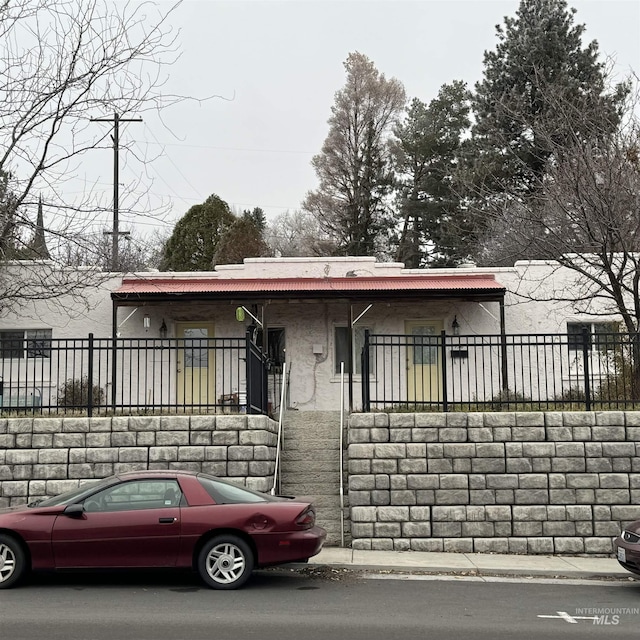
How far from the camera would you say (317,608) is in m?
8.41

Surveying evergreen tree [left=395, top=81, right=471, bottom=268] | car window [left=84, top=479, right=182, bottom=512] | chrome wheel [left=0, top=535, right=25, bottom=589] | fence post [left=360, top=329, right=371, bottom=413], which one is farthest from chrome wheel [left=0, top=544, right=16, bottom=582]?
evergreen tree [left=395, top=81, right=471, bottom=268]

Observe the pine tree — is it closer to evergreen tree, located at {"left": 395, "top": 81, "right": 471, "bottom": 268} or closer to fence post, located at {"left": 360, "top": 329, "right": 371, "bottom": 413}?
evergreen tree, located at {"left": 395, "top": 81, "right": 471, "bottom": 268}

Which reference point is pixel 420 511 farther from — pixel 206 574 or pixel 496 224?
pixel 496 224

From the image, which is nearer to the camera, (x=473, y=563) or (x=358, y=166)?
(x=473, y=563)

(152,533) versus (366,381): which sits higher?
(366,381)

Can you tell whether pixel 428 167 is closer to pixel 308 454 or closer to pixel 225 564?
pixel 308 454

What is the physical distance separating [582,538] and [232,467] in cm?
523

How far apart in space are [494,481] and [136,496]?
5.49m

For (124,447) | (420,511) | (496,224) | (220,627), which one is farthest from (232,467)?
(496,224)

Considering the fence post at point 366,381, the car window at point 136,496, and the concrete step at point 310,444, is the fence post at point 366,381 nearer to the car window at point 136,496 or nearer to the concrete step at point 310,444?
the concrete step at point 310,444

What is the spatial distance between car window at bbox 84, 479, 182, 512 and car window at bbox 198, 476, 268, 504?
13.6 inches

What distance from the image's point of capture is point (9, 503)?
40.3ft

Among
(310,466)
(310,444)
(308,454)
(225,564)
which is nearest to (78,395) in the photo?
(310,444)

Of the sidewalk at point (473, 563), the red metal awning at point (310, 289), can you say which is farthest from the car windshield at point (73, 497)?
the red metal awning at point (310, 289)
